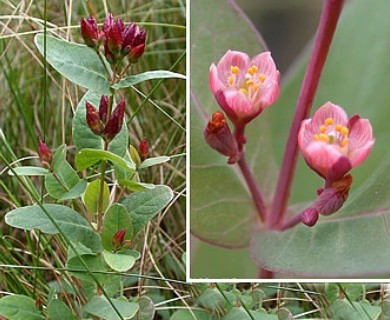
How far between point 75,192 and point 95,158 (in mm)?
41

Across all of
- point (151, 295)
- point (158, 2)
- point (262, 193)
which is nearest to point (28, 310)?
point (151, 295)

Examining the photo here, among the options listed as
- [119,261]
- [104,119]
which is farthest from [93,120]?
[119,261]

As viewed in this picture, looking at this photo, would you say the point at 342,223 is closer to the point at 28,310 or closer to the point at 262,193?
the point at 262,193

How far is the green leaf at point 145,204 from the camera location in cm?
63

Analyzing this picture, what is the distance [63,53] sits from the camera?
0.58 metres

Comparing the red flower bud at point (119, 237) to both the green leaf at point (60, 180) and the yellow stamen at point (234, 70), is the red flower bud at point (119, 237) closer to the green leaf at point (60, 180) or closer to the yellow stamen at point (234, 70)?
the green leaf at point (60, 180)

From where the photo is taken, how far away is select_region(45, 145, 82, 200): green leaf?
2.02 feet

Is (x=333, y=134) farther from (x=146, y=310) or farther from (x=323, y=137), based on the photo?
(x=146, y=310)

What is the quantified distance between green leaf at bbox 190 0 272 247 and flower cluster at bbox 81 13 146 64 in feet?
0.34

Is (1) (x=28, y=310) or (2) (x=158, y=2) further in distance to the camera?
(2) (x=158, y=2)

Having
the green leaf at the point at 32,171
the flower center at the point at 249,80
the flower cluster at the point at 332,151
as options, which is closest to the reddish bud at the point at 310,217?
the flower cluster at the point at 332,151

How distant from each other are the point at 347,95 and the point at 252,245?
0.26 metres

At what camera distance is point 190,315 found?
0.69 metres

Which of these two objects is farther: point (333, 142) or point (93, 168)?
point (93, 168)
